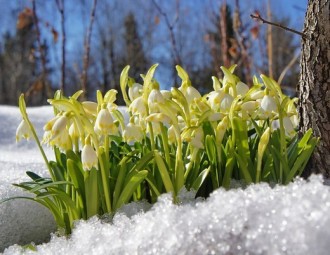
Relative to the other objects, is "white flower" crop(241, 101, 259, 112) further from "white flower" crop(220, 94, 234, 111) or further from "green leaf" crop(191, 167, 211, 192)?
"green leaf" crop(191, 167, 211, 192)

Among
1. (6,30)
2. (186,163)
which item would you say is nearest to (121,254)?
(186,163)

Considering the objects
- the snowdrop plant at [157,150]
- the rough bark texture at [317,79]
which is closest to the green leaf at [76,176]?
the snowdrop plant at [157,150]

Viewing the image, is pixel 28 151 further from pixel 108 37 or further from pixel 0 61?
pixel 0 61

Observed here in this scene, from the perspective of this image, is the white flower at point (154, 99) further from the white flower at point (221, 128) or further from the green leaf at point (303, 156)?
the green leaf at point (303, 156)

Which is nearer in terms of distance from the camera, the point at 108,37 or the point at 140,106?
the point at 140,106

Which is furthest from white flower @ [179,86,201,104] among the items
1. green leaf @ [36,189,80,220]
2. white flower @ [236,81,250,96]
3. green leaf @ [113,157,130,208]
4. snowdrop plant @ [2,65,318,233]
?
green leaf @ [36,189,80,220]

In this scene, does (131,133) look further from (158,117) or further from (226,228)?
(226,228)
